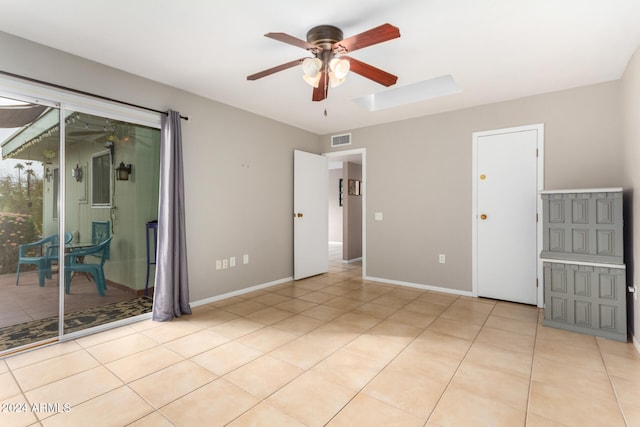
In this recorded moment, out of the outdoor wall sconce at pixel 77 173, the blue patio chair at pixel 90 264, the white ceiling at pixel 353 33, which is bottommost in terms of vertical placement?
the blue patio chair at pixel 90 264

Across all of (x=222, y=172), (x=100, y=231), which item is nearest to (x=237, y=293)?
(x=222, y=172)

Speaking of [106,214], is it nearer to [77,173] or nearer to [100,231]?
[100,231]

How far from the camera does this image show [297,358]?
245 centimetres

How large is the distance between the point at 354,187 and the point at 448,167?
2.88m

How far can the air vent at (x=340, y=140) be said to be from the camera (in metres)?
5.27

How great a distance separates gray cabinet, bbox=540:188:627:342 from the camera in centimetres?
279

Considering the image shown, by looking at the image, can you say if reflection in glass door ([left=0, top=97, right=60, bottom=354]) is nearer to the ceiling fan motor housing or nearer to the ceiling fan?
the ceiling fan

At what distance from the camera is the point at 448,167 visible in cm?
430

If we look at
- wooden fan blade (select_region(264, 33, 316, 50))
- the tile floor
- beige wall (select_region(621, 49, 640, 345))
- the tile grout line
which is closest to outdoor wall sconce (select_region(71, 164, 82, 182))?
the tile floor

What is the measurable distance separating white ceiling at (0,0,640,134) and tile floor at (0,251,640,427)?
2.48 meters

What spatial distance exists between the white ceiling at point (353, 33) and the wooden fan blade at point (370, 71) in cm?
28

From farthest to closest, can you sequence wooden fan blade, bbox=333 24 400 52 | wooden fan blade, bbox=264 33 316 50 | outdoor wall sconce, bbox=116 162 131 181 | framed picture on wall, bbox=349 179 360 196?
1. framed picture on wall, bbox=349 179 360 196
2. outdoor wall sconce, bbox=116 162 131 181
3. wooden fan blade, bbox=264 33 316 50
4. wooden fan blade, bbox=333 24 400 52

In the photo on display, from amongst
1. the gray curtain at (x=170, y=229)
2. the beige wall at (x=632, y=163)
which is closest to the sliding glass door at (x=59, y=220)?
the gray curtain at (x=170, y=229)

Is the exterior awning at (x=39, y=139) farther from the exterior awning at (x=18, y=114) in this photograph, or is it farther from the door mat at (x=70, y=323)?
the door mat at (x=70, y=323)
